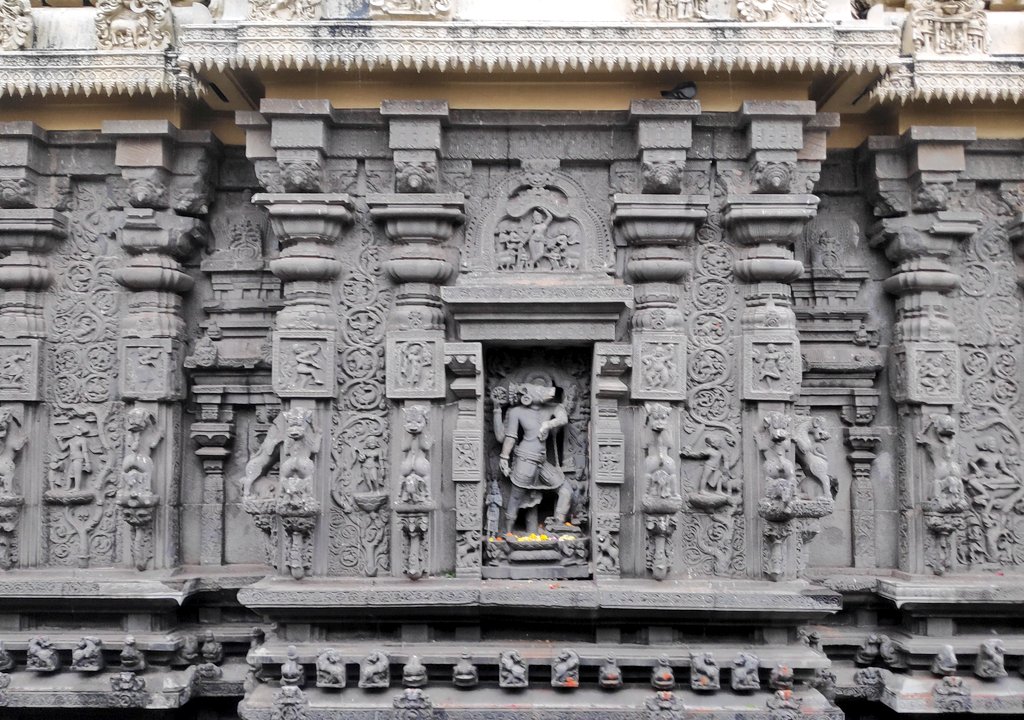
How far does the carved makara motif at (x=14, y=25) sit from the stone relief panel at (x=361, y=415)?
9.01 feet

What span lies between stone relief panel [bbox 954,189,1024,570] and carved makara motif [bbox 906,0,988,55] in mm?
1088

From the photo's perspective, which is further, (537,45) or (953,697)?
(953,697)

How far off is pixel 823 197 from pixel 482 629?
420 centimetres

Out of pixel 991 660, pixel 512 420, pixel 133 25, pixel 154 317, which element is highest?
pixel 133 25

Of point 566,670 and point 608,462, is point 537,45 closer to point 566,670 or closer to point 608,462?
point 608,462

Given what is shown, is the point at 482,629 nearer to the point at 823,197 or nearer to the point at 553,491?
the point at 553,491

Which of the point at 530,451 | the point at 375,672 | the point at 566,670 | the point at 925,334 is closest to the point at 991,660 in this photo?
the point at 925,334

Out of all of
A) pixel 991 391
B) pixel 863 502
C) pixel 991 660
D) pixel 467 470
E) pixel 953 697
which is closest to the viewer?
pixel 467 470

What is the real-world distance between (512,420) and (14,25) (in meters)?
4.59

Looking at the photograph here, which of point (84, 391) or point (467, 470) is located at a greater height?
point (84, 391)

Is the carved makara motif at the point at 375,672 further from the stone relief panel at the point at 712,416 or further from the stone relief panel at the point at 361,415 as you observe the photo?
the stone relief panel at the point at 712,416

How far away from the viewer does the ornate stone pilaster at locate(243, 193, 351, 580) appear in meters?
5.30

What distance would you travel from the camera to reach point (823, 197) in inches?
248

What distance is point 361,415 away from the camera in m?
5.48
